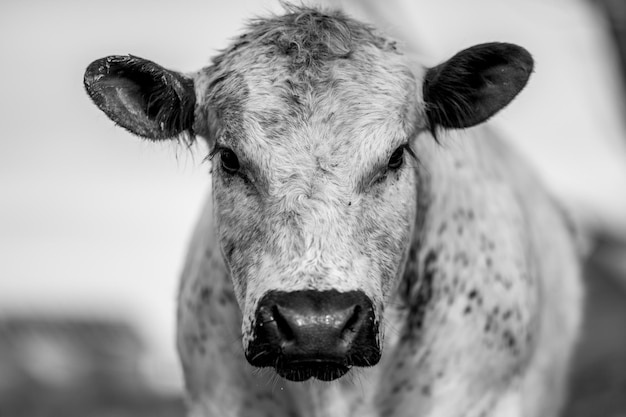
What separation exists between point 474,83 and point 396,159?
69 cm

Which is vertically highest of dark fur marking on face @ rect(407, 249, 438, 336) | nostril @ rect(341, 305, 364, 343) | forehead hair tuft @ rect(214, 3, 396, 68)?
forehead hair tuft @ rect(214, 3, 396, 68)

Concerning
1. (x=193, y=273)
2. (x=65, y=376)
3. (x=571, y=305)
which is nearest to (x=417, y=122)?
(x=193, y=273)

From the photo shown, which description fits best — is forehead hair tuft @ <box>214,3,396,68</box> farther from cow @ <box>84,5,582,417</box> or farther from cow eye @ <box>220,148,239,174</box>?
cow eye @ <box>220,148,239,174</box>

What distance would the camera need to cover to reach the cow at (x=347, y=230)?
489cm

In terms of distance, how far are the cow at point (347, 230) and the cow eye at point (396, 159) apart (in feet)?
0.06

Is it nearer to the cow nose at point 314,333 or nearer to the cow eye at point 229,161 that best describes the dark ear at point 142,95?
the cow eye at point 229,161

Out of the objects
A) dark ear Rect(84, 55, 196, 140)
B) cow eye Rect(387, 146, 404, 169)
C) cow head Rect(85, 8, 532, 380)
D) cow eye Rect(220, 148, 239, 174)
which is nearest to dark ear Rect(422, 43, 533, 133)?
cow head Rect(85, 8, 532, 380)

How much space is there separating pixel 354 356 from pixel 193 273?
1932 millimetres

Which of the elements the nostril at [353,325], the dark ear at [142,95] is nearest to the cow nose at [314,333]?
the nostril at [353,325]

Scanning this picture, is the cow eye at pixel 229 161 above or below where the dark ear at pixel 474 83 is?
below

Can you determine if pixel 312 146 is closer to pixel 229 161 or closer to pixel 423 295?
pixel 229 161

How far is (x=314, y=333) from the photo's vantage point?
4.66 m

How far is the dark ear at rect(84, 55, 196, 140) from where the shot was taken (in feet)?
18.4

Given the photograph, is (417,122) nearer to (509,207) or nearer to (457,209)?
(457,209)
